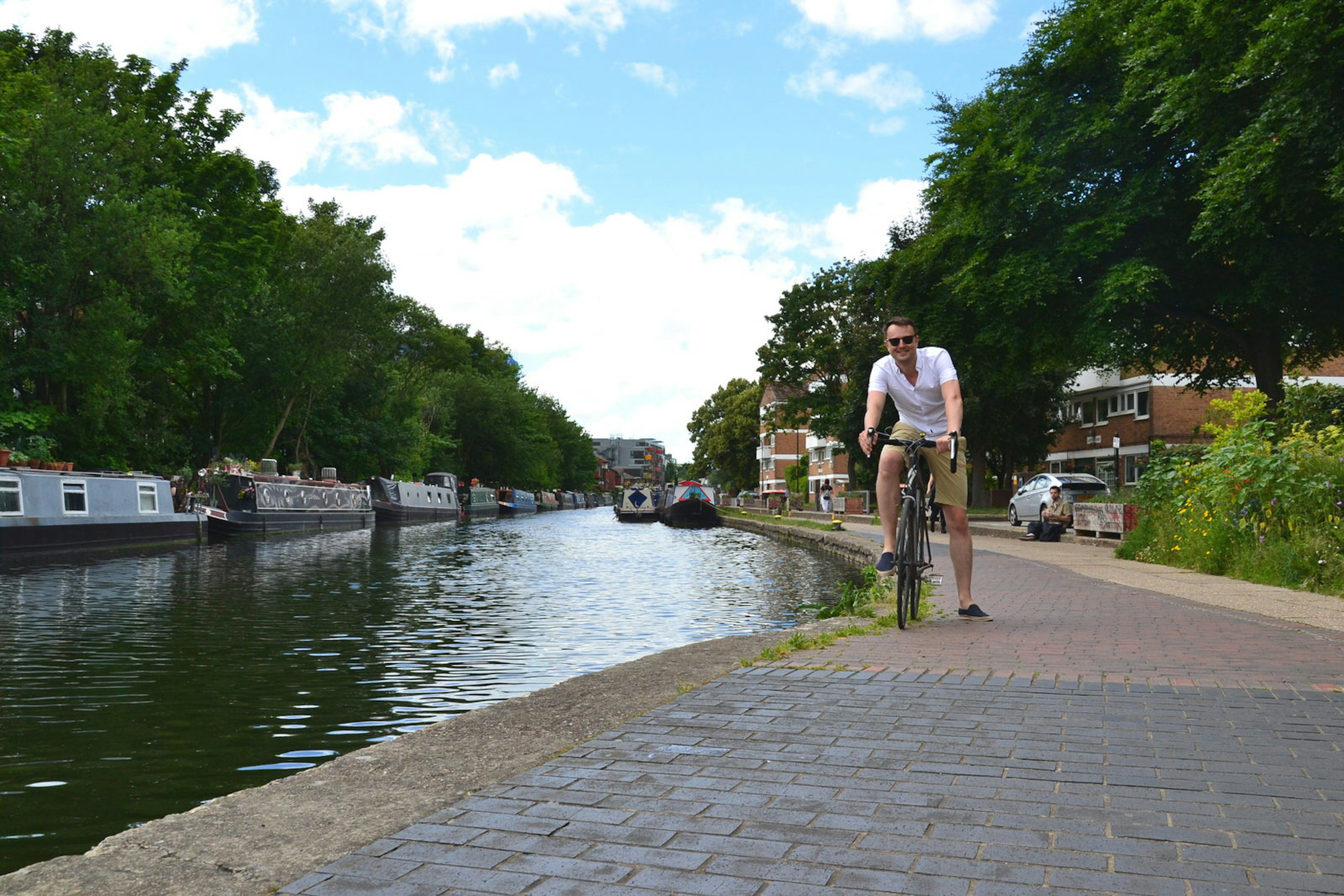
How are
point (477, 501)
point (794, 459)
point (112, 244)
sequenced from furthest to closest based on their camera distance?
point (794, 459) → point (477, 501) → point (112, 244)

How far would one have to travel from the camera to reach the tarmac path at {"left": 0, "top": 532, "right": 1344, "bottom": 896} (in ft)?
8.71

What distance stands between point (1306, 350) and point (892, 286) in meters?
9.80

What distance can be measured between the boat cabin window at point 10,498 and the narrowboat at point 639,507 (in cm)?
4329

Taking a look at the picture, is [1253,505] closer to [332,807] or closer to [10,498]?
[332,807]

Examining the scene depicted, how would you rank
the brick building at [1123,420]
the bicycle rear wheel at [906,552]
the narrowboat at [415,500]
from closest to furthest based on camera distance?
the bicycle rear wheel at [906,552] < the brick building at [1123,420] < the narrowboat at [415,500]

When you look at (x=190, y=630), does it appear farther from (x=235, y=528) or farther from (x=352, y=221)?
(x=352, y=221)

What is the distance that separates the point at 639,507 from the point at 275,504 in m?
30.9

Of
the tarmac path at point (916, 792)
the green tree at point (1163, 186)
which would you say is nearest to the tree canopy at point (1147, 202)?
the green tree at point (1163, 186)

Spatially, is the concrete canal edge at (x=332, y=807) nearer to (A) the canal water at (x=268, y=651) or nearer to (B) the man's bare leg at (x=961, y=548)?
(A) the canal water at (x=268, y=651)

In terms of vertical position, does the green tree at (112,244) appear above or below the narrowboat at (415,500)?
above

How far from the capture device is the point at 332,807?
330 centimetres

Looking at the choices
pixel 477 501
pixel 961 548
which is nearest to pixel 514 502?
pixel 477 501

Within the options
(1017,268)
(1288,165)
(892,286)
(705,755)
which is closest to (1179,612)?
(705,755)

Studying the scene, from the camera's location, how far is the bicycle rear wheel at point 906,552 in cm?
750
